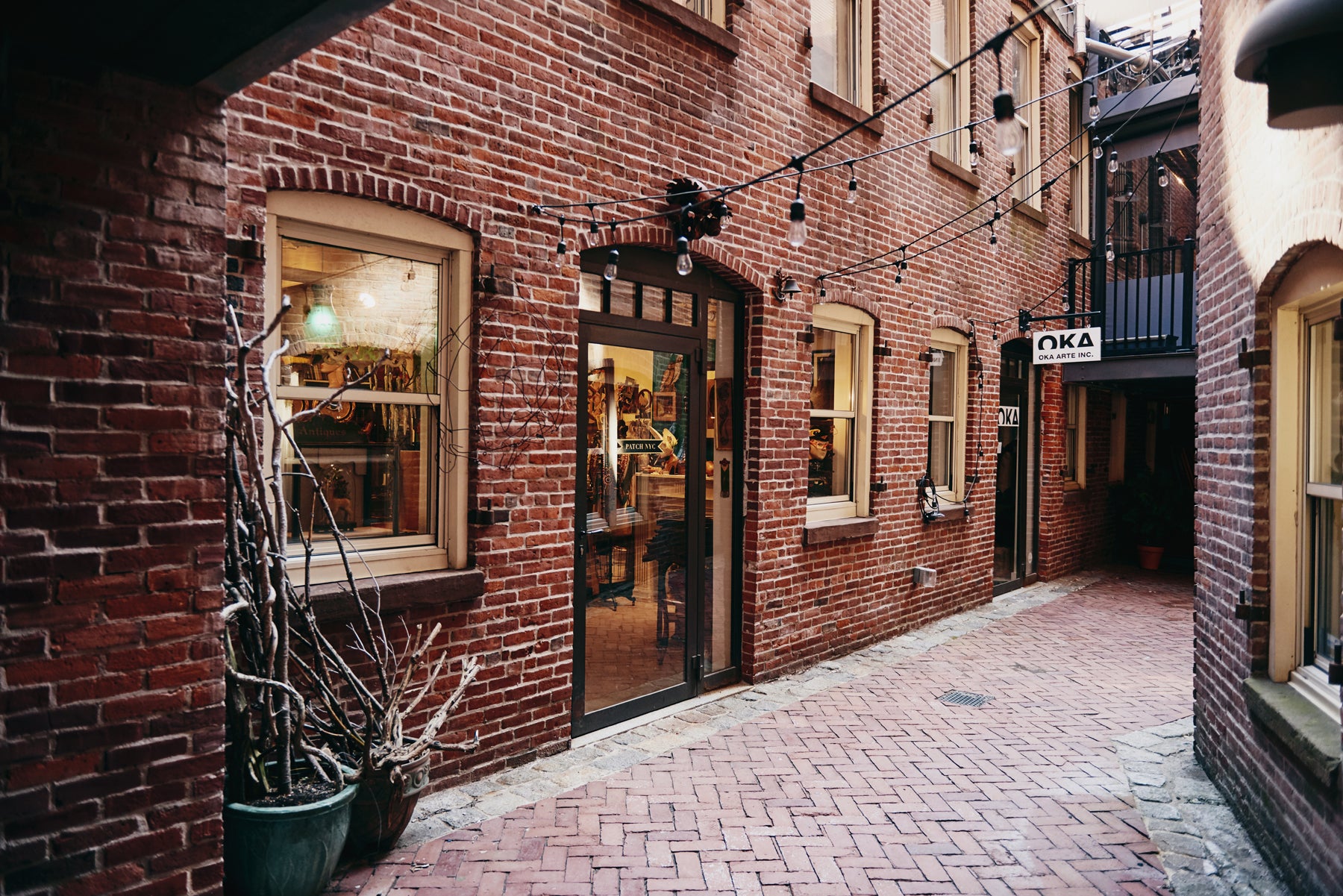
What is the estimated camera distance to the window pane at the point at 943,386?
8703 mm

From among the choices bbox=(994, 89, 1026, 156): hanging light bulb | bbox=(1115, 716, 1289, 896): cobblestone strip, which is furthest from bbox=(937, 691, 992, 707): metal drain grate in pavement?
bbox=(994, 89, 1026, 156): hanging light bulb

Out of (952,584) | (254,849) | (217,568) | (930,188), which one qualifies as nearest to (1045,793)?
(254,849)

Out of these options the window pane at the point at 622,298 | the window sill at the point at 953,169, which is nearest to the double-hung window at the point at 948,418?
the window sill at the point at 953,169

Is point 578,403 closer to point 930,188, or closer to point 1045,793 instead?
point 1045,793

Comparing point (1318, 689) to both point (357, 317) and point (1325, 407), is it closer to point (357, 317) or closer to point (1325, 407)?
point (1325, 407)

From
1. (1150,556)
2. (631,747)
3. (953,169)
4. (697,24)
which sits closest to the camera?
(631,747)

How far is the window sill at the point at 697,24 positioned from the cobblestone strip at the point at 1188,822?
503 cm

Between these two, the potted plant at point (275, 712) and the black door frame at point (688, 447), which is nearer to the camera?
the potted plant at point (275, 712)

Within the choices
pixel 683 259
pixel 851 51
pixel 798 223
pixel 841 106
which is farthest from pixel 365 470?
pixel 851 51

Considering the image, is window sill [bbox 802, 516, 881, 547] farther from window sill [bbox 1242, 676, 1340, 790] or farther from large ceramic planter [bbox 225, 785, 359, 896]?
large ceramic planter [bbox 225, 785, 359, 896]

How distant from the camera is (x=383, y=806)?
11.4 ft

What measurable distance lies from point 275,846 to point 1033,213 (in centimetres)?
1008

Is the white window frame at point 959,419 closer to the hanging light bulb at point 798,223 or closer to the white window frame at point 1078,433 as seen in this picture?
the white window frame at point 1078,433

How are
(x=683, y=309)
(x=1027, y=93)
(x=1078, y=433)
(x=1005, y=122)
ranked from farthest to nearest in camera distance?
(x=1078, y=433), (x=1027, y=93), (x=683, y=309), (x=1005, y=122)
